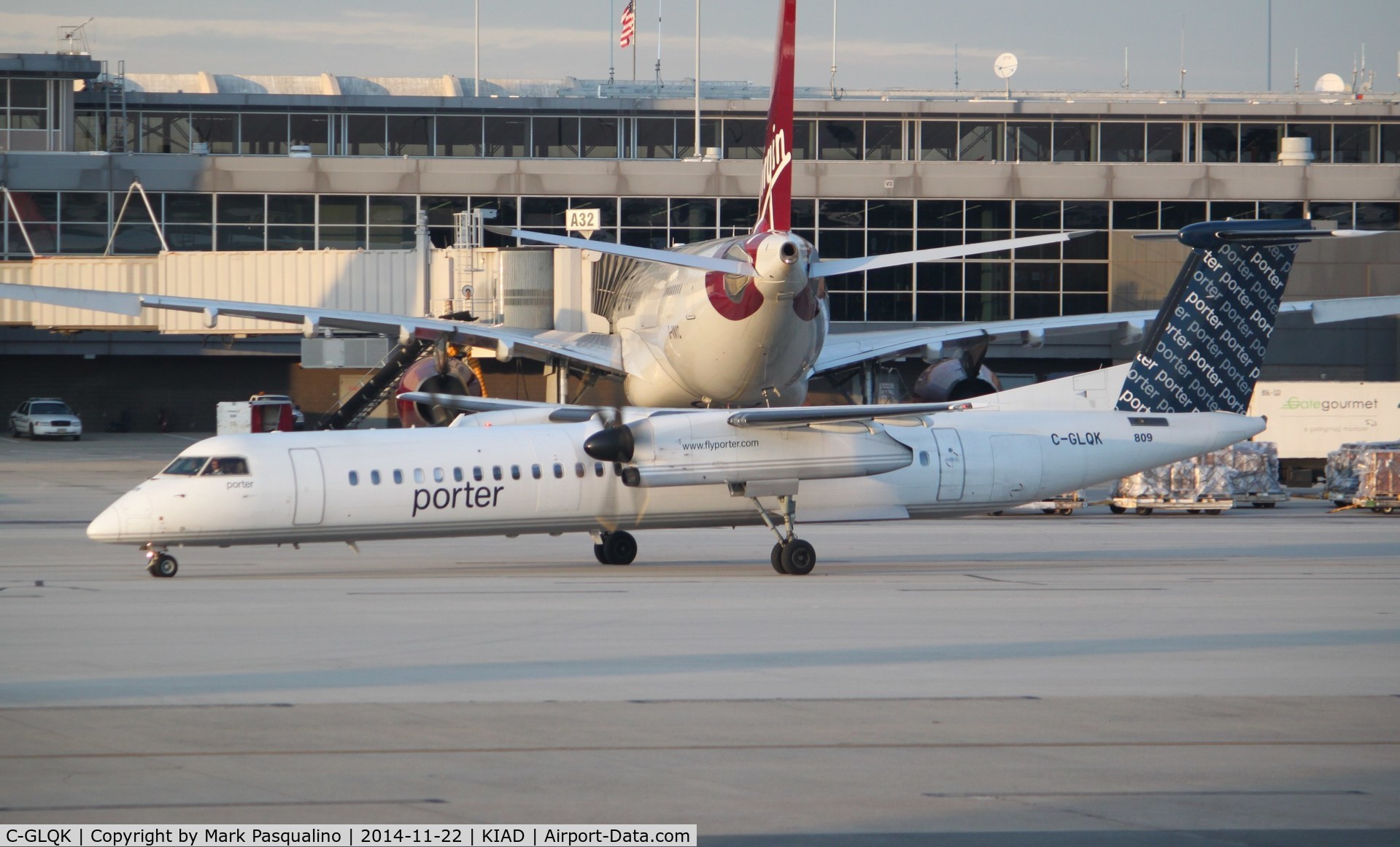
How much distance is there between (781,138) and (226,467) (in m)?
15.2

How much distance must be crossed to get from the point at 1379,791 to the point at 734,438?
12.6 meters

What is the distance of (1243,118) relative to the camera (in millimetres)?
61375

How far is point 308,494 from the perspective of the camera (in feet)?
62.8

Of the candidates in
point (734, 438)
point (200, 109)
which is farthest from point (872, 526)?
point (200, 109)

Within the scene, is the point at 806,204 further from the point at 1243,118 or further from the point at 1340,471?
the point at 1340,471

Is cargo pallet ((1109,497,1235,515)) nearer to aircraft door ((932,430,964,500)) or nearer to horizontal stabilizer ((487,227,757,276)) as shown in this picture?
horizontal stabilizer ((487,227,757,276))

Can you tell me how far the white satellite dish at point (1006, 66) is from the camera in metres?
64.2

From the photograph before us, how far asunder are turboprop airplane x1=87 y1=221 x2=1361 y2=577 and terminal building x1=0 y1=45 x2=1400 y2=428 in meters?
33.0

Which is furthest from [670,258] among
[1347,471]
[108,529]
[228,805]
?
[228,805]

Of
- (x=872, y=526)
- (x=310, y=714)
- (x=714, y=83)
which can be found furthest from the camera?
(x=714, y=83)

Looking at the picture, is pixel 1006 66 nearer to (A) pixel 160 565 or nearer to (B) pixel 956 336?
(B) pixel 956 336

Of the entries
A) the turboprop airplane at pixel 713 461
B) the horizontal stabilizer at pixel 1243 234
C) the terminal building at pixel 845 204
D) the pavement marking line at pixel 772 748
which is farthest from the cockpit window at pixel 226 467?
the terminal building at pixel 845 204

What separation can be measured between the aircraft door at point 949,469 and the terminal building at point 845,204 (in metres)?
35.3
